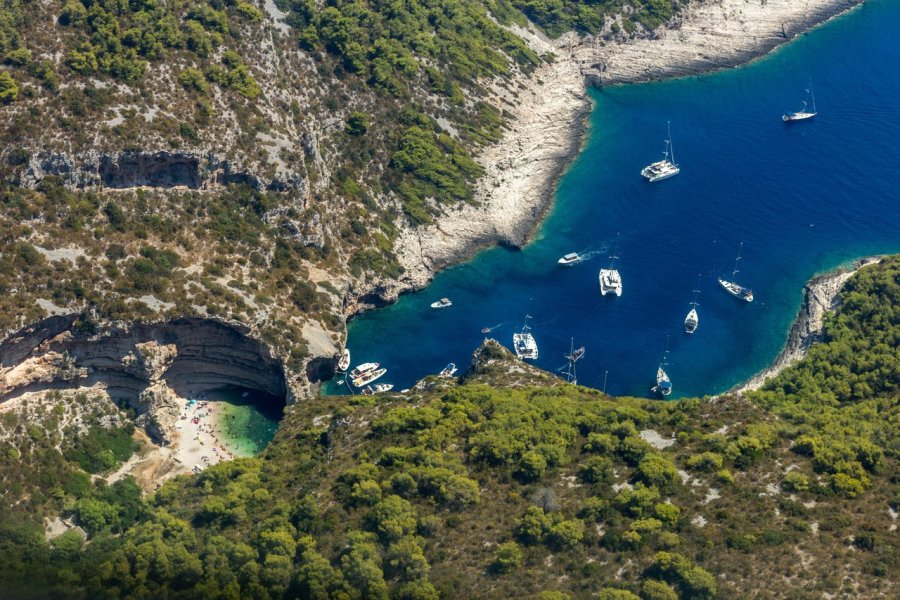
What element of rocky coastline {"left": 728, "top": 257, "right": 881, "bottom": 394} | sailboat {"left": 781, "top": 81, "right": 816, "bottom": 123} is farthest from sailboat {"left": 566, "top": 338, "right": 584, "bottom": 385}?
sailboat {"left": 781, "top": 81, "right": 816, "bottom": 123}

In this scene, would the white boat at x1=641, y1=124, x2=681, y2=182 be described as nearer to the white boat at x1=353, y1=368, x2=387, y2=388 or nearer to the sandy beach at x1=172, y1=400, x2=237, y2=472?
the white boat at x1=353, y1=368, x2=387, y2=388

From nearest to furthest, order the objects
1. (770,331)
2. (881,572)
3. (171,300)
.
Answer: (881,572) < (171,300) < (770,331)

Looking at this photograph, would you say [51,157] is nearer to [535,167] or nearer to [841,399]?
[535,167]

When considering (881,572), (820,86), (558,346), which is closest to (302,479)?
(558,346)

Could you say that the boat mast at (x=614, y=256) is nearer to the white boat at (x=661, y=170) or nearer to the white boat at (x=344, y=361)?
the white boat at (x=661, y=170)

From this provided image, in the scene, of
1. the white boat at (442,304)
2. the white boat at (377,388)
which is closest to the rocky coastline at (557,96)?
the white boat at (442,304)

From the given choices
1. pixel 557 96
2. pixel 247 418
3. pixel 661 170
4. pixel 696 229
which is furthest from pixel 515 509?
pixel 557 96
